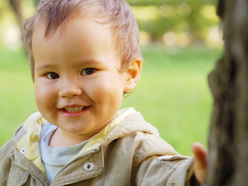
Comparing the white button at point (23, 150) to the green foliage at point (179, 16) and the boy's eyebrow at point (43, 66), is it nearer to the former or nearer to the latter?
the boy's eyebrow at point (43, 66)

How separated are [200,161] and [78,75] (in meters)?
0.61

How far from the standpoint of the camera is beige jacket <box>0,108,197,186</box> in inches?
55.1

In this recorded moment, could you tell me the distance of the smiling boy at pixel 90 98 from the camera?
4.79ft

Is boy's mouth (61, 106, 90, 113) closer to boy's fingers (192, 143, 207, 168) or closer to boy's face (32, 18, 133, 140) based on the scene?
boy's face (32, 18, 133, 140)

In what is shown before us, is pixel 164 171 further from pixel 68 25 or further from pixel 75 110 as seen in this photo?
pixel 68 25

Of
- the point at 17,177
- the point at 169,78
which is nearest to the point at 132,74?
the point at 17,177

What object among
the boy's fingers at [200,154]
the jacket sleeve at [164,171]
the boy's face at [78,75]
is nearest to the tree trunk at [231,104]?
A: the boy's fingers at [200,154]

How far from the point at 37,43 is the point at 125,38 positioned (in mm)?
360

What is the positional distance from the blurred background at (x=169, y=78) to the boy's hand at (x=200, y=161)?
0.34m

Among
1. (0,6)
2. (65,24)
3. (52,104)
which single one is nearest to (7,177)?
(52,104)

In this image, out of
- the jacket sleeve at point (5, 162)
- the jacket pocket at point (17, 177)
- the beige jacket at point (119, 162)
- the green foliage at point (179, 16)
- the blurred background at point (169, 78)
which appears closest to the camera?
the beige jacket at point (119, 162)

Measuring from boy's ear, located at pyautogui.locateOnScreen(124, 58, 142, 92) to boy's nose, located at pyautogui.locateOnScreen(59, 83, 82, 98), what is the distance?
268 mm

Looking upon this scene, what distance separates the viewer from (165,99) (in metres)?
4.80

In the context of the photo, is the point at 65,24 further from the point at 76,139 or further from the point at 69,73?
the point at 76,139
